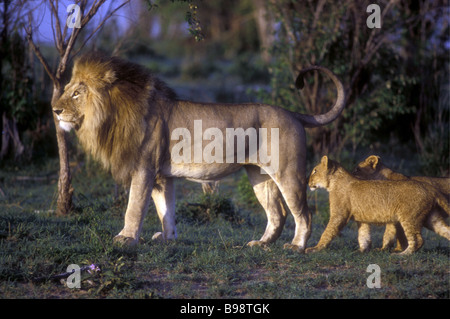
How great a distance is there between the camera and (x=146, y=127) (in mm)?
5578

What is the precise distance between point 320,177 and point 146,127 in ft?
5.92

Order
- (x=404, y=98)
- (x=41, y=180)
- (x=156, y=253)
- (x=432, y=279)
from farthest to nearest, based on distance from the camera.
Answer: (x=404, y=98) → (x=41, y=180) → (x=156, y=253) → (x=432, y=279)

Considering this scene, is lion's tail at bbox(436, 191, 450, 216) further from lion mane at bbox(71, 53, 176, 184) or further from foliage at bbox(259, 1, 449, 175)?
foliage at bbox(259, 1, 449, 175)

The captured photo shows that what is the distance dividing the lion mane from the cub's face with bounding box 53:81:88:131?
0.05 metres

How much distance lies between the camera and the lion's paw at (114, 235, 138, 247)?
5.38 metres

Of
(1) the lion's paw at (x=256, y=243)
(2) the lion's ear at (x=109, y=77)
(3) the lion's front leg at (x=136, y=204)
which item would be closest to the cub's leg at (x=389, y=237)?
(1) the lion's paw at (x=256, y=243)

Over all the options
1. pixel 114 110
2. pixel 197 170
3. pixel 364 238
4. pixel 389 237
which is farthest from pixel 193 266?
pixel 389 237

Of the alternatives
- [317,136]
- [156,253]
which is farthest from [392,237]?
[317,136]

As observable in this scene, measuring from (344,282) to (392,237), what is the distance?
1528 millimetres

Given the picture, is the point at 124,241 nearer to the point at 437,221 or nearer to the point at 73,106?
the point at 73,106

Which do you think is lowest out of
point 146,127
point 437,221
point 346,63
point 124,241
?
point 124,241

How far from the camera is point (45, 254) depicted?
Result: 515cm

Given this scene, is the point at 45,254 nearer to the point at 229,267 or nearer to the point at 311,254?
the point at 229,267

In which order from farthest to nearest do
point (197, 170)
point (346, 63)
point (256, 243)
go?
point (346, 63) < point (256, 243) < point (197, 170)
